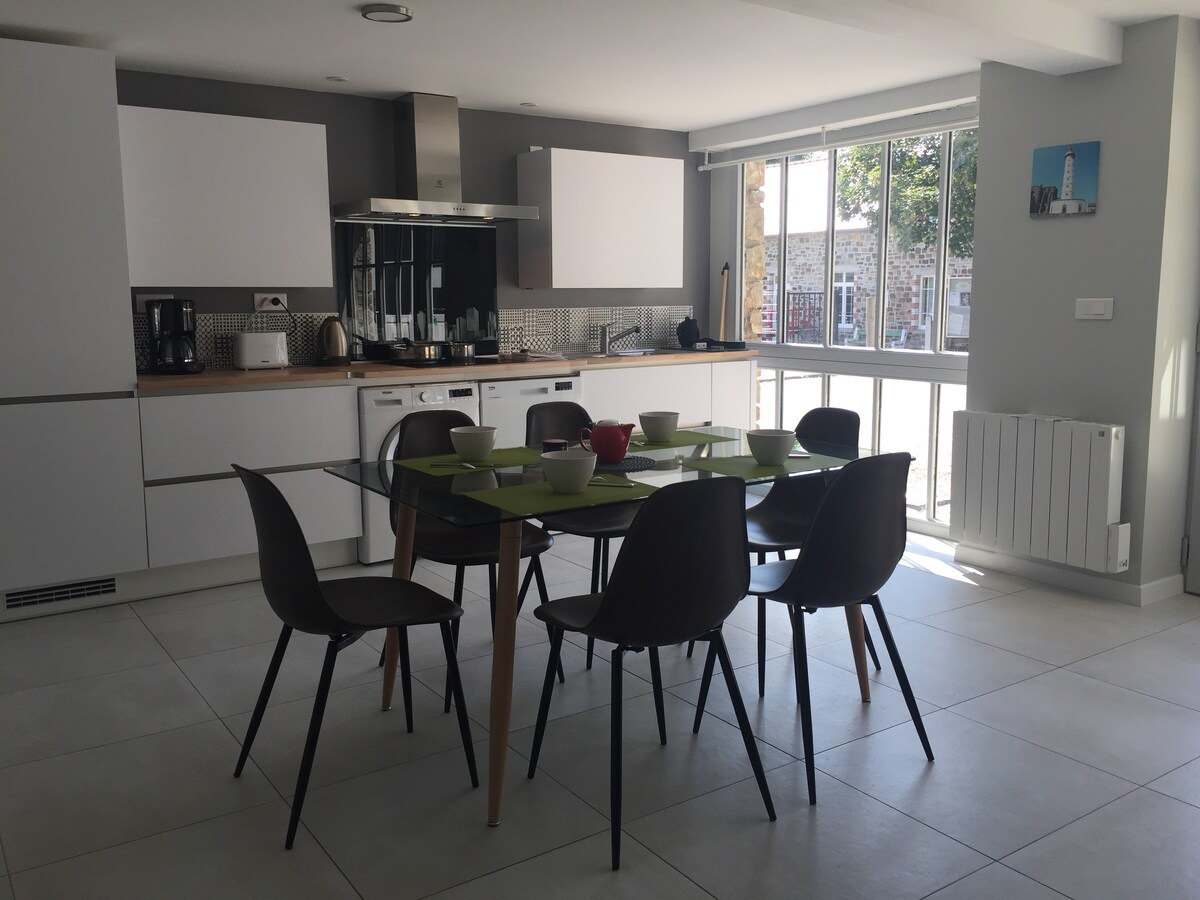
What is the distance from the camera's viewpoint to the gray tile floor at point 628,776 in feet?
7.41

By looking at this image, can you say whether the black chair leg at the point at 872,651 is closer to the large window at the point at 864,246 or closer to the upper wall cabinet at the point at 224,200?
the large window at the point at 864,246

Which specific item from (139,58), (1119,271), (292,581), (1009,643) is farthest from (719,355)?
(292,581)

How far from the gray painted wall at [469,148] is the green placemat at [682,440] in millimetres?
2306

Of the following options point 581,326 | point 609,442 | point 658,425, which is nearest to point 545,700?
point 609,442

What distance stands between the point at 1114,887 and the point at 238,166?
4.35m

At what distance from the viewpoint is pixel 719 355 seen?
604cm

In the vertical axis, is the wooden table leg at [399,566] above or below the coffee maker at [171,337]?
below

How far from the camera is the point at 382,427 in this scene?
480cm

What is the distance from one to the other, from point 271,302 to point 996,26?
3.55 m

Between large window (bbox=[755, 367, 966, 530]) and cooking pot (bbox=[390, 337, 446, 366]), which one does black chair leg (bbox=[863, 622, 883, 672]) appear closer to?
large window (bbox=[755, 367, 966, 530])

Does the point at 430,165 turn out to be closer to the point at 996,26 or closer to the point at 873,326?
the point at 873,326

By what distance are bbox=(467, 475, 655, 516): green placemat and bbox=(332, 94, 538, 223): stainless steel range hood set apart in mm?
2814

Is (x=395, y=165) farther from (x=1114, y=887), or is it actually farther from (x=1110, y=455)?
(x=1114, y=887)

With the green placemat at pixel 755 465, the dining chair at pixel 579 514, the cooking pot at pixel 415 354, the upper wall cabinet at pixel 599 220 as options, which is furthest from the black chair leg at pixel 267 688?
the upper wall cabinet at pixel 599 220
